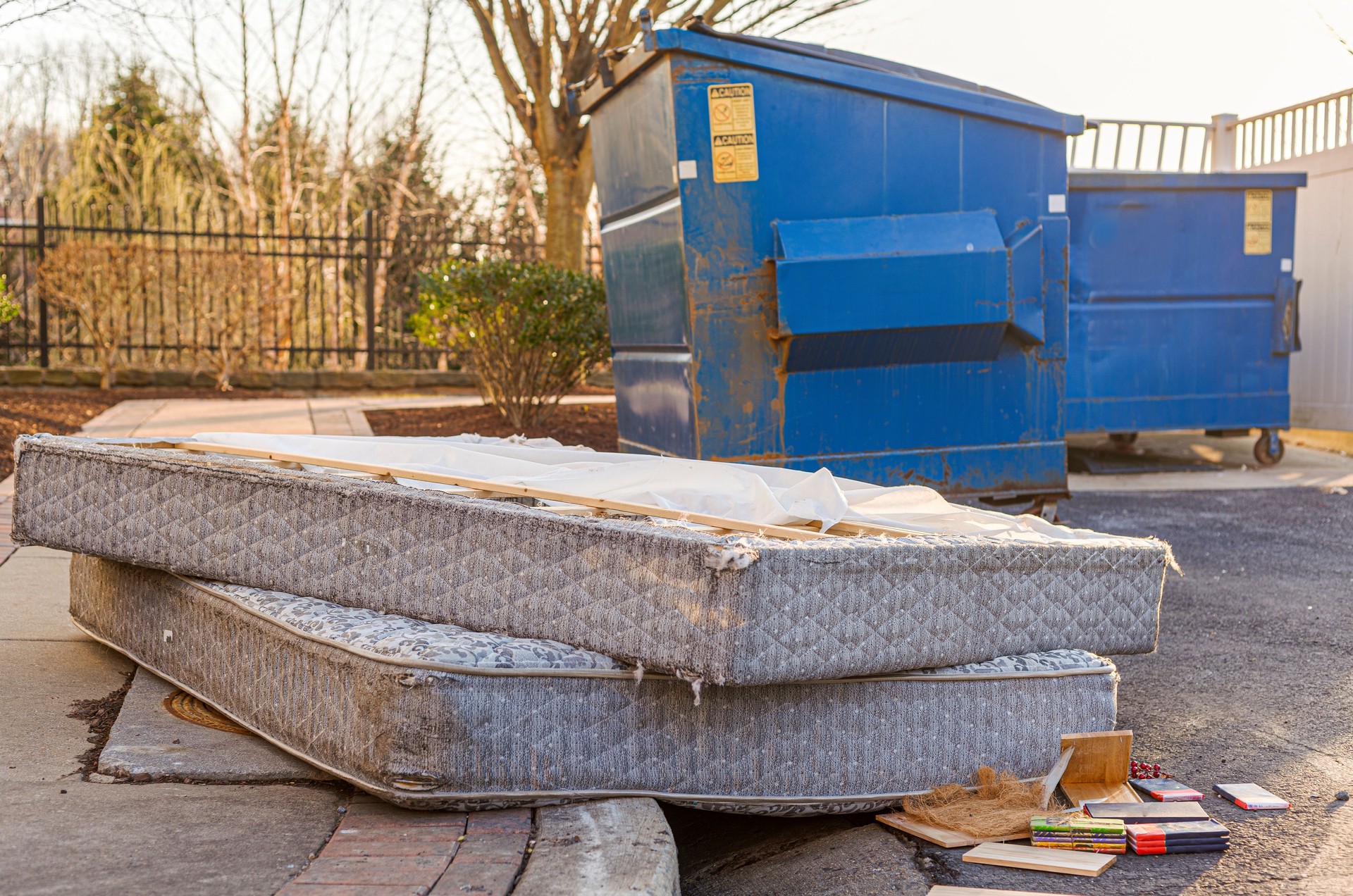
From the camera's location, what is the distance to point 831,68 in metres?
4.95

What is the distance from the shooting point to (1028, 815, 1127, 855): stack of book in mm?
2221

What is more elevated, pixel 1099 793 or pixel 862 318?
pixel 862 318

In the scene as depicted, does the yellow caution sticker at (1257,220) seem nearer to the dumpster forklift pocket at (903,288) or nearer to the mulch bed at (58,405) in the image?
the dumpster forklift pocket at (903,288)

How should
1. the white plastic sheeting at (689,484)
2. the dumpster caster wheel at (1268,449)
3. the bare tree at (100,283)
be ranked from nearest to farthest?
the white plastic sheeting at (689,484), the dumpster caster wheel at (1268,449), the bare tree at (100,283)

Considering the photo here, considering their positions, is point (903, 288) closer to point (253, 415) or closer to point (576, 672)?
point (576, 672)

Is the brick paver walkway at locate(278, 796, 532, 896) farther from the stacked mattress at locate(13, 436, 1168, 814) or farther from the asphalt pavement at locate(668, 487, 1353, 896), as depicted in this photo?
the asphalt pavement at locate(668, 487, 1353, 896)

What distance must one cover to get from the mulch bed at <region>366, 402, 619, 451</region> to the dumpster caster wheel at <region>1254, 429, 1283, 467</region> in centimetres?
475

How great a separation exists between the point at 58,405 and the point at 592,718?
854cm

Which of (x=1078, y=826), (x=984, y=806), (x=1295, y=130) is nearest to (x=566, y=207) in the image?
(x=1295, y=130)

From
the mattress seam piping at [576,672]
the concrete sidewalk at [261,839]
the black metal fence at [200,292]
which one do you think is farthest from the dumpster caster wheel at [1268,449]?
the concrete sidewalk at [261,839]

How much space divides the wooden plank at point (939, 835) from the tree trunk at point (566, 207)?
28.2 feet

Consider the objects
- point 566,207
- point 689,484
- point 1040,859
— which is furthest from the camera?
point 566,207

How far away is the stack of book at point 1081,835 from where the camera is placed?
2.22 meters

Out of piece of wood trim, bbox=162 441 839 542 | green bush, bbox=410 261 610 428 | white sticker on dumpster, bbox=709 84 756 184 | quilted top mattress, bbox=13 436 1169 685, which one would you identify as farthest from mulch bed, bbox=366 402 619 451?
quilted top mattress, bbox=13 436 1169 685
